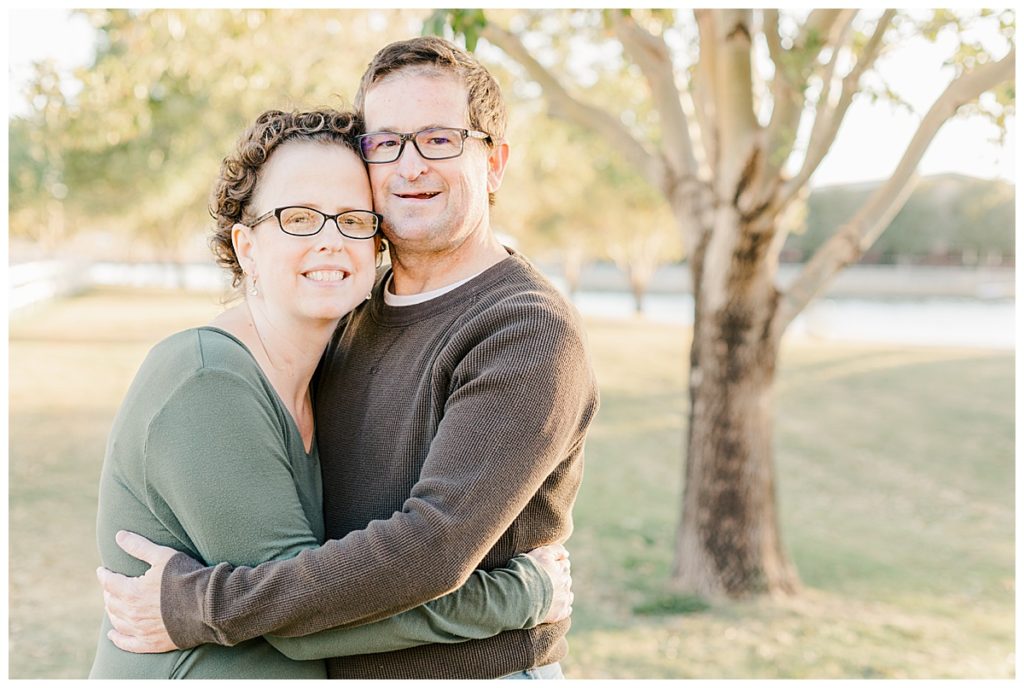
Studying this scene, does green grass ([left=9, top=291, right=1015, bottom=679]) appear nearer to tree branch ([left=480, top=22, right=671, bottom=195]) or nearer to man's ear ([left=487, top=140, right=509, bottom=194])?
man's ear ([left=487, top=140, right=509, bottom=194])

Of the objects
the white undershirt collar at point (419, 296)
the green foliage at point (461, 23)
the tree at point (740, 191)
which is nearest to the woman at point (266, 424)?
the white undershirt collar at point (419, 296)

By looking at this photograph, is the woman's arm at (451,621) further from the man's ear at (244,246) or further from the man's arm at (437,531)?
the man's ear at (244,246)

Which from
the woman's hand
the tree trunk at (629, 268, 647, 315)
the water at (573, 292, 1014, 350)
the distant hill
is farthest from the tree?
the distant hill

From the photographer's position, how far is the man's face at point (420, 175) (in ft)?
7.49

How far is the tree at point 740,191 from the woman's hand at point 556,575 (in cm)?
399

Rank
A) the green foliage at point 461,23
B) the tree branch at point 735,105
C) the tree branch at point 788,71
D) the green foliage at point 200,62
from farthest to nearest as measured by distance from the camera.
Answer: the green foliage at point 200,62
the tree branch at point 735,105
the tree branch at point 788,71
the green foliage at point 461,23

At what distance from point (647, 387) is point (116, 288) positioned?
3012 cm

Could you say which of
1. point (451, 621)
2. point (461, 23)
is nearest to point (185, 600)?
point (451, 621)

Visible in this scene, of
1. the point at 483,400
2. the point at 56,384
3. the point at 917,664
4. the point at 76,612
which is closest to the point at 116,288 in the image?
the point at 56,384

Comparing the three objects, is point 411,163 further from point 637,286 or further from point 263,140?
point 637,286

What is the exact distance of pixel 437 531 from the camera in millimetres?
1841

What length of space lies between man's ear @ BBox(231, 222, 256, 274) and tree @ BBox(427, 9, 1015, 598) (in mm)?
3628

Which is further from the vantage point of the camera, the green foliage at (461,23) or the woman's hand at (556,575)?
the green foliage at (461,23)

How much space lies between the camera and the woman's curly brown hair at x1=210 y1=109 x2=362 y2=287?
7.32 feet
